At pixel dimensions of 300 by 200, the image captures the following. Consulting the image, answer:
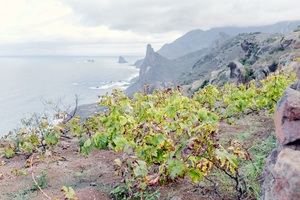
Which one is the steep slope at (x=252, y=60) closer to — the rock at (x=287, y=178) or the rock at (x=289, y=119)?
the rock at (x=289, y=119)

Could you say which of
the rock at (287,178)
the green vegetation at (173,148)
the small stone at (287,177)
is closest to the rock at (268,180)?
the rock at (287,178)

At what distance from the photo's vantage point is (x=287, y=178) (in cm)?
437

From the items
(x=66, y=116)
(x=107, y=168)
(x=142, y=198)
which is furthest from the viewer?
(x=66, y=116)

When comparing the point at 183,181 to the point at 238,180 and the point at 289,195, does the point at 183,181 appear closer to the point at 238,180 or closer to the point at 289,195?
the point at 238,180

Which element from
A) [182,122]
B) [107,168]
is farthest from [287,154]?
[107,168]

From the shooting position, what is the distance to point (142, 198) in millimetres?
7711

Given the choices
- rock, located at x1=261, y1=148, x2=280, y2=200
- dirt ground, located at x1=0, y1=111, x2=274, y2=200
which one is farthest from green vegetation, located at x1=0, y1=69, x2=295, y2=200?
rock, located at x1=261, y1=148, x2=280, y2=200

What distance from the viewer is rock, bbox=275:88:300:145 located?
547 cm

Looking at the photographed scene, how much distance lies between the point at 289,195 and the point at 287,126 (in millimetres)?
1515

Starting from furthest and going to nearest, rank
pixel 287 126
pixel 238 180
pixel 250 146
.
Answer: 1. pixel 250 146
2. pixel 238 180
3. pixel 287 126

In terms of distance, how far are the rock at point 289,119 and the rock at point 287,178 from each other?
2.07 feet

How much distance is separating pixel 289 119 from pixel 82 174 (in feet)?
21.0

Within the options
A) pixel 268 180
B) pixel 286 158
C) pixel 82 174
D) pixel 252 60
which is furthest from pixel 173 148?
pixel 252 60

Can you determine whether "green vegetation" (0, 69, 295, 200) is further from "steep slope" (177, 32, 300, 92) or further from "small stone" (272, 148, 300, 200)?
"steep slope" (177, 32, 300, 92)
